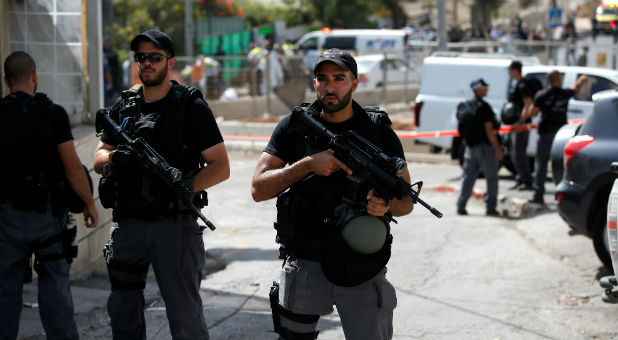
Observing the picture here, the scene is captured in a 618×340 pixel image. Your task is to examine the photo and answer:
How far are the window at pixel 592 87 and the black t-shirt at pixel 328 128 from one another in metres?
9.94

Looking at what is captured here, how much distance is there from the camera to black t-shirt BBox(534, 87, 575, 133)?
37.1ft

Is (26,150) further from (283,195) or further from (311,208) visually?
(311,208)

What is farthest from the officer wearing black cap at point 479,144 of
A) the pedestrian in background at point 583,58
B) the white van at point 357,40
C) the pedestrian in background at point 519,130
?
the white van at point 357,40

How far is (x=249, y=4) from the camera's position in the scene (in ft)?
160

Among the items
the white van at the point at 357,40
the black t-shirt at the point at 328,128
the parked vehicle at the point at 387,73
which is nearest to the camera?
the black t-shirt at the point at 328,128

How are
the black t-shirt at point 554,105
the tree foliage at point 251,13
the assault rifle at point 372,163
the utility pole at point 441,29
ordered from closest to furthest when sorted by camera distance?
the assault rifle at point 372,163, the black t-shirt at point 554,105, the utility pole at point 441,29, the tree foliage at point 251,13

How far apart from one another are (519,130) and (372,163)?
8.97 m

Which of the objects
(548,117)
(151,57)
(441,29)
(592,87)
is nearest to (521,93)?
(548,117)

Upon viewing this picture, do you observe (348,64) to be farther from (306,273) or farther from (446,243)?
(446,243)

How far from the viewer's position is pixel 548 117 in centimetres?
1138

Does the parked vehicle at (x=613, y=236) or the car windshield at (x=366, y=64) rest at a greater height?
the car windshield at (x=366, y=64)

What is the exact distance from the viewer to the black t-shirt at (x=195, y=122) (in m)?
4.60

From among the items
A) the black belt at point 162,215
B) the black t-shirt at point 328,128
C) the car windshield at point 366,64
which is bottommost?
the black belt at point 162,215

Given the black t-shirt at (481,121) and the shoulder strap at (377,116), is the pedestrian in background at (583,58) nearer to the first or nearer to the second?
the black t-shirt at (481,121)
